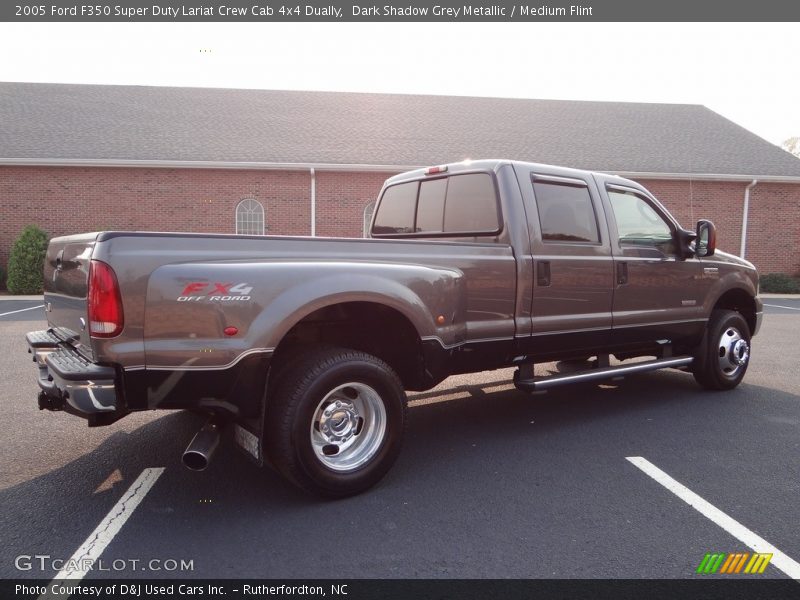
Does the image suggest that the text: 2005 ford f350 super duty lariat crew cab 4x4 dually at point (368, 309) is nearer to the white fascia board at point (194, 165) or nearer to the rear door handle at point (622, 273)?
the rear door handle at point (622, 273)

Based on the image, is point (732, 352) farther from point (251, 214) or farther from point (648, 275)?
point (251, 214)

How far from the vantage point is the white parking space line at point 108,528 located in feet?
8.89

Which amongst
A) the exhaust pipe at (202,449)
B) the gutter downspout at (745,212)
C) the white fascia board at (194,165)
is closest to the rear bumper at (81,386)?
the exhaust pipe at (202,449)

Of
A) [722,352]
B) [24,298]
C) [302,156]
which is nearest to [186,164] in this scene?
[302,156]

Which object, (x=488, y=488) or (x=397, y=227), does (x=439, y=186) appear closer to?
(x=397, y=227)

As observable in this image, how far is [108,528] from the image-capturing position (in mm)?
3092

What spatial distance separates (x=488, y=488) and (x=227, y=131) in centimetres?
1817

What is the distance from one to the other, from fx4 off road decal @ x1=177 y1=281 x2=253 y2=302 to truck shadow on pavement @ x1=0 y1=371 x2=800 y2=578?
1247 millimetres

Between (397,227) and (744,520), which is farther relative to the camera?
(397,227)

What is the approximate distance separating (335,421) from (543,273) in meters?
2.00

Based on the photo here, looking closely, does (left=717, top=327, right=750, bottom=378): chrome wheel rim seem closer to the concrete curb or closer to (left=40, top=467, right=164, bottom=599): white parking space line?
(left=40, top=467, right=164, bottom=599): white parking space line

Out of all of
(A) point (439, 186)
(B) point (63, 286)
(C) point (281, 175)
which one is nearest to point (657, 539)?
(A) point (439, 186)

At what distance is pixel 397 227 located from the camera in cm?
543
